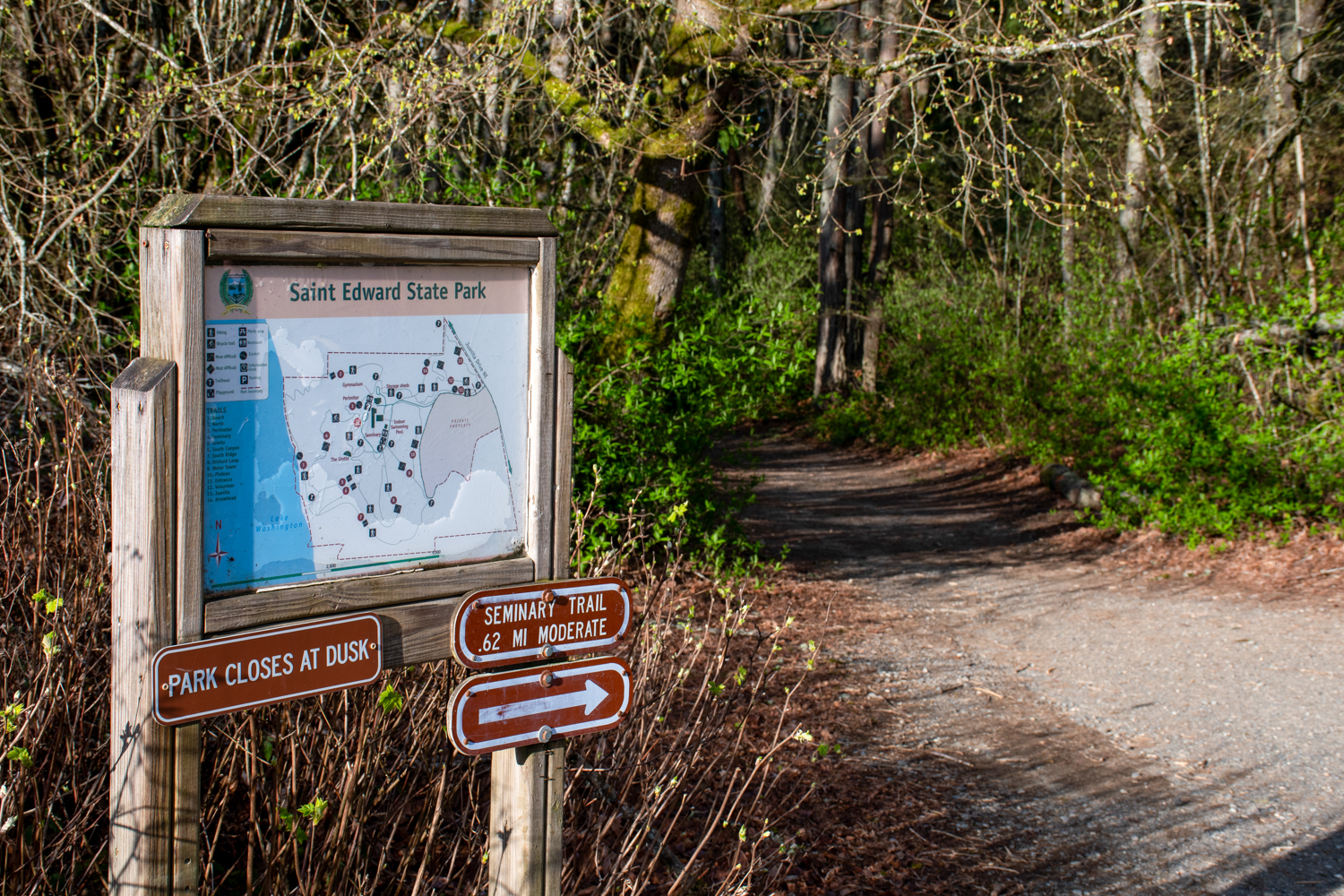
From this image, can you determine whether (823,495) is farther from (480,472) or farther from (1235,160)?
(480,472)

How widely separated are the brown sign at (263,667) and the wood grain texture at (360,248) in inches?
26.0

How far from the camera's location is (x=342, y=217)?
195cm

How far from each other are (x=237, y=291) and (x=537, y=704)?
3.23 feet

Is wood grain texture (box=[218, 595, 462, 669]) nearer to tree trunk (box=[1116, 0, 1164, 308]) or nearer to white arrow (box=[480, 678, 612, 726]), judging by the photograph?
white arrow (box=[480, 678, 612, 726])

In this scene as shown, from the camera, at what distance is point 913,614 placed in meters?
7.83

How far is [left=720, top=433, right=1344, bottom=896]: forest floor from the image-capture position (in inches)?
160

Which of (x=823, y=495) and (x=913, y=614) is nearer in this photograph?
(x=913, y=614)

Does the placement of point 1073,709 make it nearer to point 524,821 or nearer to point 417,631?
point 524,821

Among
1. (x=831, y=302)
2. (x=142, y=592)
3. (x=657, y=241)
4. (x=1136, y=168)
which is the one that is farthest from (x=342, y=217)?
(x=831, y=302)

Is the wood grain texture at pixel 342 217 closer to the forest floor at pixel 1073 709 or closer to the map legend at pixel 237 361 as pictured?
the map legend at pixel 237 361

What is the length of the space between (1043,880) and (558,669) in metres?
2.60

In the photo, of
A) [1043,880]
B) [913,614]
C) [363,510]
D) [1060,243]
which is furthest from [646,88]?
[1060,243]

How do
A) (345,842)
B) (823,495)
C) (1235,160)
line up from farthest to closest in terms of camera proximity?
(823,495) < (1235,160) < (345,842)

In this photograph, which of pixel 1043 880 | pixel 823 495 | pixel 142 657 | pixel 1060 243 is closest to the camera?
pixel 142 657
